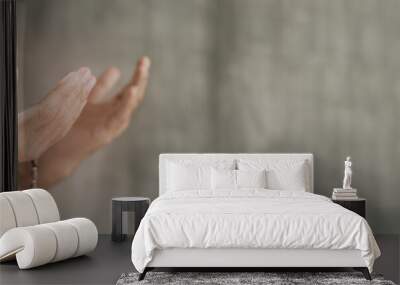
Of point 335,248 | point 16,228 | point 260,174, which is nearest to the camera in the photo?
point 335,248

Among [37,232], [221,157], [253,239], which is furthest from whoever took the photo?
[221,157]

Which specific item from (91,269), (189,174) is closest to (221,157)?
(189,174)

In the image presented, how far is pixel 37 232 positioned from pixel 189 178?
6.53 ft

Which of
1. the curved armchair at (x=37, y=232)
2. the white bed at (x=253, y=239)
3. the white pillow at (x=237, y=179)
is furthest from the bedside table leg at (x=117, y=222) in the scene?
the white bed at (x=253, y=239)

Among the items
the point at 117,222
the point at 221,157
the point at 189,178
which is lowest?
the point at 117,222

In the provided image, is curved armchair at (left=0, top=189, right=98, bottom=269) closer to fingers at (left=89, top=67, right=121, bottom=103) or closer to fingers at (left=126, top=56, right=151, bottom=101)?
fingers at (left=89, top=67, right=121, bottom=103)

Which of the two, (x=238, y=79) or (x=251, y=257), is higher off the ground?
(x=238, y=79)

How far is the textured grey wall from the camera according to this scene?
23.9 ft

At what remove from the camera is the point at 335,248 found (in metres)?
4.82

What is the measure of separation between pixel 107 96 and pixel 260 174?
205 cm

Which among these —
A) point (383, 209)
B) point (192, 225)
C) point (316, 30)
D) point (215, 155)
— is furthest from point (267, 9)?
point (192, 225)

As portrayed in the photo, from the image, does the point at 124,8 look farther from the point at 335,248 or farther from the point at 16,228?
the point at 335,248

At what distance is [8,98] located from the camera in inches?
264

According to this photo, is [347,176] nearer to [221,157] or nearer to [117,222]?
[221,157]
